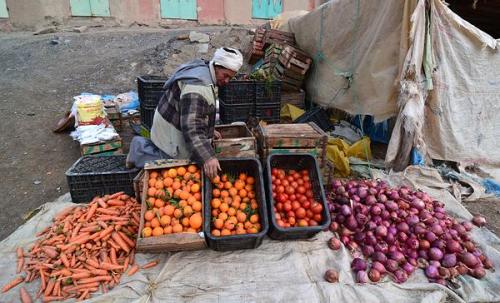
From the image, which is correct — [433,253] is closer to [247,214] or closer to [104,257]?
[247,214]

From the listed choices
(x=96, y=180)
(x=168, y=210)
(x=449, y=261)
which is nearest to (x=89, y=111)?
(x=96, y=180)

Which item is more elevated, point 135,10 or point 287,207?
point 135,10

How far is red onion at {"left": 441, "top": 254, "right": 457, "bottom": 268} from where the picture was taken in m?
2.69

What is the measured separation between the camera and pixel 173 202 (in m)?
2.69

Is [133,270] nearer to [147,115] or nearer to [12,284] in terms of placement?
[12,284]

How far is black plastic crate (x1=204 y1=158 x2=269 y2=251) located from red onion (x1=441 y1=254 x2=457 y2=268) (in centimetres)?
157

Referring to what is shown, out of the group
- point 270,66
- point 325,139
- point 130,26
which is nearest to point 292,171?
point 325,139

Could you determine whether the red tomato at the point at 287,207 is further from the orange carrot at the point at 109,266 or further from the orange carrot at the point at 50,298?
the orange carrot at the point at 50,298

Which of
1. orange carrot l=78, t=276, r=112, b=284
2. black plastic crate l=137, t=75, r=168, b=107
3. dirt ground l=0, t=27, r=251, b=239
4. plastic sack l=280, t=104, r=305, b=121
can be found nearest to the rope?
plastic sack l=280, t=104, r=305, b=121

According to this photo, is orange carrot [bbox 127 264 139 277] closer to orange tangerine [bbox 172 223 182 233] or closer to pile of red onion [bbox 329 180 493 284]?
orange tangerine [bbox 172 223 182 233]

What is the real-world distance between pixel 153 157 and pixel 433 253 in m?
2.74

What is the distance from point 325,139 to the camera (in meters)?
3.59

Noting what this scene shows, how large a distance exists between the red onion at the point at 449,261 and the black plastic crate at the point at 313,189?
1.06 metres

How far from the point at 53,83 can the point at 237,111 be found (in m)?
5.27
